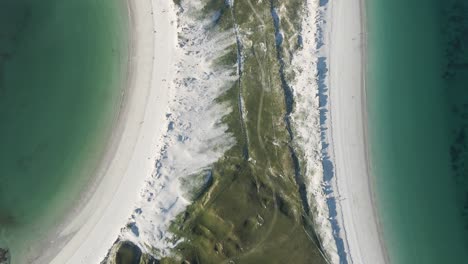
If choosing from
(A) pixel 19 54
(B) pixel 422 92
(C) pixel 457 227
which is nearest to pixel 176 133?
(A) pixel 19 54

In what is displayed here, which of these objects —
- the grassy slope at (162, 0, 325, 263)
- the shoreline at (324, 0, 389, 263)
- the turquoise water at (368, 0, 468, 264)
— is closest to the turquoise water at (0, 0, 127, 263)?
the grassy slope at (162, 0, 325, 263)

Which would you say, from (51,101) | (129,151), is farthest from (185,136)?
(51,101)

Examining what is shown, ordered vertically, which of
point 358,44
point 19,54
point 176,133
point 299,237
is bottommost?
point 299,237

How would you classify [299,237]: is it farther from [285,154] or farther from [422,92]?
[422,92]

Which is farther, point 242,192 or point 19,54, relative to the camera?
point 19,54

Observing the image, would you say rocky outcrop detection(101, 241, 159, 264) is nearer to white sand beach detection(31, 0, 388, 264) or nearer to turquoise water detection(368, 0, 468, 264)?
white sand beach detection(31, 0, 388, 264)

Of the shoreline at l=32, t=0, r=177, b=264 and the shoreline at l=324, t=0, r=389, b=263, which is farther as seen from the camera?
the shoreline at l=32, t=0, r=177, b=264
